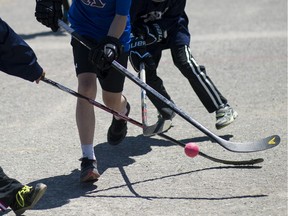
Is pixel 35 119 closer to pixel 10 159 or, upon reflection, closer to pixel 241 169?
pixel 10 159

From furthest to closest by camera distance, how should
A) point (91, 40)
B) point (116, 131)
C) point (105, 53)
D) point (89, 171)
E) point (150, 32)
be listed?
point (150, 32) < point (116, 131) < point (91, 40) < point (89, 171) < point (105, 53)

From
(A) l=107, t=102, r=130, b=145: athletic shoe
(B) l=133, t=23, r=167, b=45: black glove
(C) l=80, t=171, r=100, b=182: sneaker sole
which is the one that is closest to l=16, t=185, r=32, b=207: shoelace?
(C) l=80, t=171, r=100, b=182: sneaker sole

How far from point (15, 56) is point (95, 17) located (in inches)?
35.2

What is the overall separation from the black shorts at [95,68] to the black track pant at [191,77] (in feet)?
2.54

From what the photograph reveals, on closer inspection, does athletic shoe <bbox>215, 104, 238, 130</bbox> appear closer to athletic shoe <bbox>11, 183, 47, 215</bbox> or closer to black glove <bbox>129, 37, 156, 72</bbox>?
black glove <bbox>129, 37, 156, 72</bbox>

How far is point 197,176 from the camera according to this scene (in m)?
5.34

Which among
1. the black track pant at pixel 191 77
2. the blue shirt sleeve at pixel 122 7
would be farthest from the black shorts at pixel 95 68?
the black track pant at pixel 191 77

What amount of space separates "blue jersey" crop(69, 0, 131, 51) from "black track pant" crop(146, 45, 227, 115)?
33.6 inches

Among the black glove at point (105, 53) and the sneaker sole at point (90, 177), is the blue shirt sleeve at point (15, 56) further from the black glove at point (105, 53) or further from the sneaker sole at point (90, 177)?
the sneaker sole at point (90, 177)

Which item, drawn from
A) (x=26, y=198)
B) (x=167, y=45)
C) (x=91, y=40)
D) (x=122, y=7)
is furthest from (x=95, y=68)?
(x=167, y=45)

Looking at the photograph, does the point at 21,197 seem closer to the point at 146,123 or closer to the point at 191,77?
the point at 146,123

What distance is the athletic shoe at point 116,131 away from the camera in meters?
5.85

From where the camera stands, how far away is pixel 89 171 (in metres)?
5.06

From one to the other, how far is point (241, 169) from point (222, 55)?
360 cm
